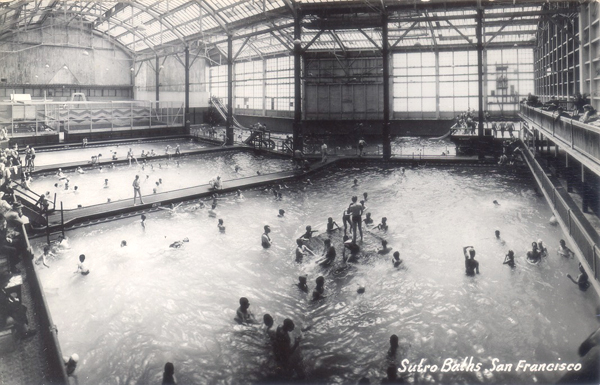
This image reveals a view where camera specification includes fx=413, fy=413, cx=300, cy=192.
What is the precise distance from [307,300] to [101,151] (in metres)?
29.3

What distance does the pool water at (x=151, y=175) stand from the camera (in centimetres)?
2056

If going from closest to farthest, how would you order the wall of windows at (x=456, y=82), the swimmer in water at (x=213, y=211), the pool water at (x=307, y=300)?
the pool water at (x=307, y=300), the swimmer in water at (x=213, y=211), the wall of windows at (x=456, y=82)

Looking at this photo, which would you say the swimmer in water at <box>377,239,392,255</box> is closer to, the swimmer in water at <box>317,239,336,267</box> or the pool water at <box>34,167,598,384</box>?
the pool water at <box>34,167,598,384</box>

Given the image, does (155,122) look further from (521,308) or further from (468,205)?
(521,308)

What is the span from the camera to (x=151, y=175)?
25.4 m

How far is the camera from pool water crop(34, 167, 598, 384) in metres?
8.62

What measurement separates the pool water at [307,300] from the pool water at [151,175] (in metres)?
5.21

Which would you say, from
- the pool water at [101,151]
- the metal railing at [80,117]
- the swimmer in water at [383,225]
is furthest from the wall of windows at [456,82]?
the swimmer in water at [383,225]

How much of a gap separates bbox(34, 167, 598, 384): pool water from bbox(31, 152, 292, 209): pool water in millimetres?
5209

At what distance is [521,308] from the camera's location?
34.4ft

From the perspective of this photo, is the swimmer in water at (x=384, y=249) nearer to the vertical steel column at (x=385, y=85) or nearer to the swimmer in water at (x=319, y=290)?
the swimmer in water at (x=319, y=290)

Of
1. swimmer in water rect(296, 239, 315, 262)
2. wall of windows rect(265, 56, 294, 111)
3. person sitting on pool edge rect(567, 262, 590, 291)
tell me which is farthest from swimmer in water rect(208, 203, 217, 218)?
wall of windows rect(265, 56, 294, 111)

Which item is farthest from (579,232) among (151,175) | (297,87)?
(151,175)

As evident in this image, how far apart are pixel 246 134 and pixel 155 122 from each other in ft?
33.4
